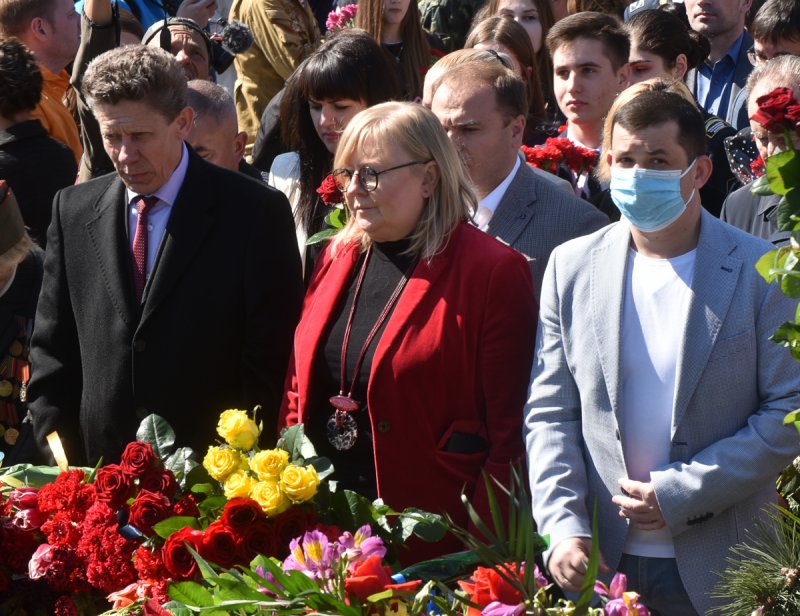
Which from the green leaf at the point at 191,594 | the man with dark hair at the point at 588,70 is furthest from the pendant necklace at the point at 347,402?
the man with dark hair at the point at 588,70

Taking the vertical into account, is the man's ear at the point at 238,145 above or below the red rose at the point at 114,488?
above

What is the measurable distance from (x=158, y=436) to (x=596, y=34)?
10.7 feet

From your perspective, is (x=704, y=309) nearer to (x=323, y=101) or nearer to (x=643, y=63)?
(x=323, y=101)

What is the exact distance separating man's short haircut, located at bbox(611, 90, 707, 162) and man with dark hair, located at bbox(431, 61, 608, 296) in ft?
2.46

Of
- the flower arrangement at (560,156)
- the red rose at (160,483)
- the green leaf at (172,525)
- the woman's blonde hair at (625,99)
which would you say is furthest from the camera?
the flower arrangement at (560,156)

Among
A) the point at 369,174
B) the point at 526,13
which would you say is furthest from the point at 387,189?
Answer: the point at 526,13

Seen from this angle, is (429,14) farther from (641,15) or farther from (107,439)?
(107,439)

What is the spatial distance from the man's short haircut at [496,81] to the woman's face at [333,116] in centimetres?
54

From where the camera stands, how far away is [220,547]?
2924 millimetres

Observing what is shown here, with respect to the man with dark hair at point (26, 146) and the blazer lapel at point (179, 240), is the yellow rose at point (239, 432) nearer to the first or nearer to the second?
the blazer lapel at point (179, 240)

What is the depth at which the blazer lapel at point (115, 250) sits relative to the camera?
169 inches

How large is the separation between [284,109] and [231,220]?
3.60 feet

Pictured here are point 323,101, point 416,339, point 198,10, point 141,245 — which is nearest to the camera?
point 416,339

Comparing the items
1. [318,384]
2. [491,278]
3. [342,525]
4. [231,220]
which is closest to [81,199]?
[231,220]
